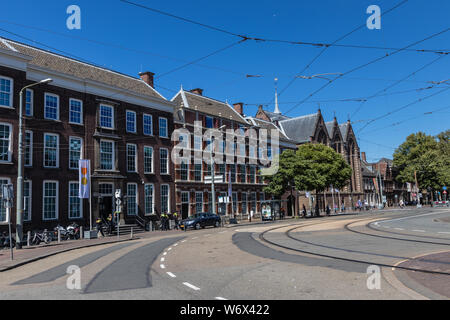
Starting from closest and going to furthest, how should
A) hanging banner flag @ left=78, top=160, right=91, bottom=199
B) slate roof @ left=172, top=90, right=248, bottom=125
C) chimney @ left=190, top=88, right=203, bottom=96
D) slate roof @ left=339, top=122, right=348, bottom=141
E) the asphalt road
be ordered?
1. the asphalt road
2. hanging banner flag @ left=78, top=160, right=91, bottom=199
3. slate roof @ left=172, top=90, right=248, bottom=125
4. chimney @ left=190, top=88, right=203, bottom=96
5. slate roof @ left=339, top=122, right=348, bottom=141

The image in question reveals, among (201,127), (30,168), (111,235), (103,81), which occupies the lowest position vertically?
(111,235)

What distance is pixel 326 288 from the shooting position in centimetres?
741

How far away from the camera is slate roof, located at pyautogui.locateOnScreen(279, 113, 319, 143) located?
69.4m

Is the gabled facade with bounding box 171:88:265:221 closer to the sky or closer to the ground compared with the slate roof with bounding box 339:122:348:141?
closer to the ground

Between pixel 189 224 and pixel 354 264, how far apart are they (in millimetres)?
22665

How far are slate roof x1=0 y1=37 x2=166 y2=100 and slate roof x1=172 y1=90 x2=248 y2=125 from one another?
15.2ft

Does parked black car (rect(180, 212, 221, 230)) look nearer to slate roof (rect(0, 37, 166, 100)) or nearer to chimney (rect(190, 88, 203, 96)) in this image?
slate roof (rect(0, 37, 166, 100))

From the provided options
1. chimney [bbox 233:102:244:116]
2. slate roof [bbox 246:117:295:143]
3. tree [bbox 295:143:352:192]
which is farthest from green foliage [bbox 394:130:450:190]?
chimney [bbox 233:102:244:116]

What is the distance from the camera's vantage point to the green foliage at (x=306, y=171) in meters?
46.0

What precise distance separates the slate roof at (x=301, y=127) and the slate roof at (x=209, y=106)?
22.8 m

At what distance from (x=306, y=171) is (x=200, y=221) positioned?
64.5 ft
